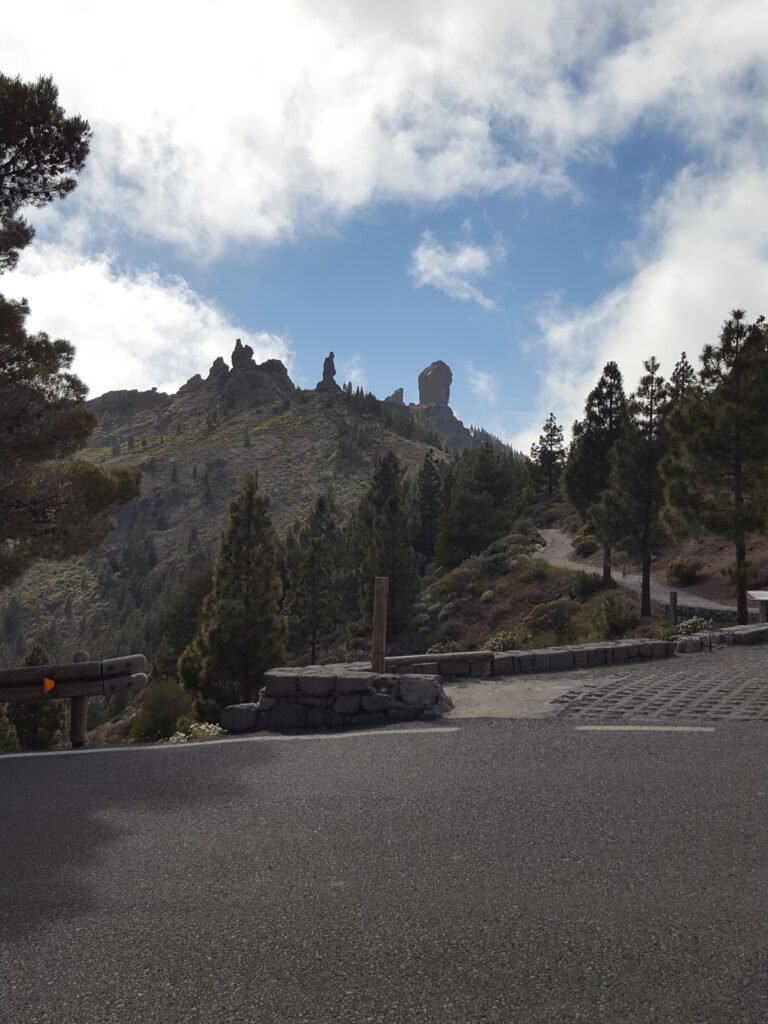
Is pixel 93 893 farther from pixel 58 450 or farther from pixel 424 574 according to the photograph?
pixel 424 574

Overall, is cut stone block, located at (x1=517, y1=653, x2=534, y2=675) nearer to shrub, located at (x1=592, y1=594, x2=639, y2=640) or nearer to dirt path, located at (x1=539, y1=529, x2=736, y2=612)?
shrub, located at (x1=592, y1=594, x2=639, y2=640)

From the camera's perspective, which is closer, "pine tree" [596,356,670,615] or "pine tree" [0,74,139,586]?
"pine tree" [0,74,139,586]

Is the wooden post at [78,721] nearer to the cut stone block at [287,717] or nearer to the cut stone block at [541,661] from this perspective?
the cut stone block at [287,717]

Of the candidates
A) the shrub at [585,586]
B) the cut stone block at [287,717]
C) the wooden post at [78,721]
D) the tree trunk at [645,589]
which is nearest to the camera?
the cut stone block at [287,717]

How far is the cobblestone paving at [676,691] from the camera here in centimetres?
878

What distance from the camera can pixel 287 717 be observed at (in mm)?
9430

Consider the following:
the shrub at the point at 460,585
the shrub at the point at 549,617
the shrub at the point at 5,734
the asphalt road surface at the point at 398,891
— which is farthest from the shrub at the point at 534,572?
the asphalt road surface at the point at 398,891

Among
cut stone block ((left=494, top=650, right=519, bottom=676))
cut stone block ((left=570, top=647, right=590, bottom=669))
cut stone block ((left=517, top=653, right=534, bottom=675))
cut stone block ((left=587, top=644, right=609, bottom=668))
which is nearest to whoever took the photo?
cut stone block ((left=494, top=650, right=519, bottom=676))

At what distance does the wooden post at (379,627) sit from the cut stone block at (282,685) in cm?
146

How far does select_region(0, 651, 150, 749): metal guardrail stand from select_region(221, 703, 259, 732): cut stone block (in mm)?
1429

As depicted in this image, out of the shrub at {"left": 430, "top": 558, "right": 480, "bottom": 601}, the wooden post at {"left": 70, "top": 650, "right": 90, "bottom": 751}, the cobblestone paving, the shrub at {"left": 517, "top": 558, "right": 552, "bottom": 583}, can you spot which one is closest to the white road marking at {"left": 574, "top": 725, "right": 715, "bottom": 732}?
the cobblestone paving

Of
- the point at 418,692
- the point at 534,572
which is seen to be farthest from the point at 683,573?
the point at 418,692

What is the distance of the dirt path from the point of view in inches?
1355

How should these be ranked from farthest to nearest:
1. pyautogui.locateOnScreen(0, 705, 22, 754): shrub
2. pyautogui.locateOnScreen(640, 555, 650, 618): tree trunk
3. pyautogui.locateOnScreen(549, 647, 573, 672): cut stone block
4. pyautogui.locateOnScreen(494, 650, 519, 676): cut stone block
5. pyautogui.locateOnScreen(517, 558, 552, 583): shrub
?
pyautogui.locateOnScreen(517, 558, 552, 583): shrub
pyautogui.locateOnScreen(640, 555, 650, 618): tree trunk
pyautogui.locateOnScreen(0, 705, 22, 754): shrub
pyautogui.locateOnScreen(549, 647, 573, 672): cut stone block
pyautogui.locateOnScreen(494, 650, 519, 676): cut stone block
